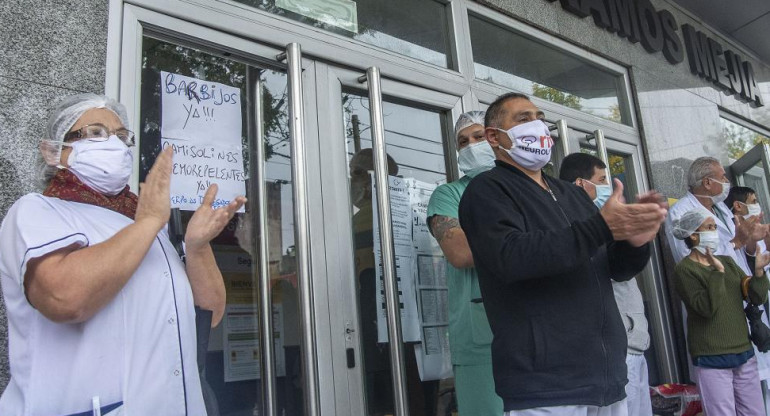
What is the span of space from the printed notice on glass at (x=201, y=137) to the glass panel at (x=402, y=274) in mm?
638

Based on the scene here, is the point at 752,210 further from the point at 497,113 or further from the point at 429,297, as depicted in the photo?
the point at 497,113

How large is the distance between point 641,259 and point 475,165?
44.7 inches

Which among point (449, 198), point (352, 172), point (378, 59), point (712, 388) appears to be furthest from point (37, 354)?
point (712, 388)

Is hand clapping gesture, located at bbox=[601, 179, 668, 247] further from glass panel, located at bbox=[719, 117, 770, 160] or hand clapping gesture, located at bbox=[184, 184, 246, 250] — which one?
glass panel, located at bbox=[719, 117, 770, 160]

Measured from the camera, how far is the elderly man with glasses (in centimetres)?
162

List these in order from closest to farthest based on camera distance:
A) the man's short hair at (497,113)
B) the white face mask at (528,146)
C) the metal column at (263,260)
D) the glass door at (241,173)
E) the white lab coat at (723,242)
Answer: the white face mask at (528,146) → the man's short hair at (497,113) → the glass door at (241,173) → the metal column at (263,260) → the white lab coat at (723,242)

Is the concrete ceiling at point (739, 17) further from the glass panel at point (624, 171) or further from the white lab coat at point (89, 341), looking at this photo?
the white lab coat at point (89, 341)

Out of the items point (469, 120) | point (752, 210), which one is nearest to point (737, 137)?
point (752, 210)

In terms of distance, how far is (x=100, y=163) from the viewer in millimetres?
1881

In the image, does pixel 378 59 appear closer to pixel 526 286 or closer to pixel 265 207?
pixel 265 207

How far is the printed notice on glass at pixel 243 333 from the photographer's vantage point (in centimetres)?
290

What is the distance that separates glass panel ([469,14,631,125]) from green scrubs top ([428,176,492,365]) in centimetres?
176

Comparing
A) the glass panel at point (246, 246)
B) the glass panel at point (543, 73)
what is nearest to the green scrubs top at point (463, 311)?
the glass panel at point (246, 246)

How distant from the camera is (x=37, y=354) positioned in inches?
65.1
